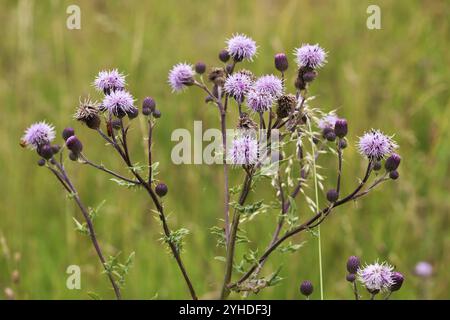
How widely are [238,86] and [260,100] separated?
109 millimetres

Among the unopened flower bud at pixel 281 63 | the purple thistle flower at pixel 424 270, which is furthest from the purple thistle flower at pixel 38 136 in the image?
the purple thistle flower at pixel 424 270

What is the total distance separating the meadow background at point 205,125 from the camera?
12.3 ft

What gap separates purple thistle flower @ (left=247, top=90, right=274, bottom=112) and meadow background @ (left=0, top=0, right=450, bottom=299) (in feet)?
4.77

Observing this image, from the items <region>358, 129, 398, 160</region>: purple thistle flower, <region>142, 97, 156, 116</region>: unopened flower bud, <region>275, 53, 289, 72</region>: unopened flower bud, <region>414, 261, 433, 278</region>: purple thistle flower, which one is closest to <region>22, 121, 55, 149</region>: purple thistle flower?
<region>142, 97, 156, 116</region>: unopened flower bud

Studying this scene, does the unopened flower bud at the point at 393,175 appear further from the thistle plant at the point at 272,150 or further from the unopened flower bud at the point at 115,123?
the unopened flower bud at the point at 115,123

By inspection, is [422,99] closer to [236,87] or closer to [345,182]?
[345,182]

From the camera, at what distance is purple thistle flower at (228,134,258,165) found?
81.3 inches

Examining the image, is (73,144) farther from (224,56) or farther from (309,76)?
(309,76)

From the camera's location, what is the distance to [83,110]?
2195mm

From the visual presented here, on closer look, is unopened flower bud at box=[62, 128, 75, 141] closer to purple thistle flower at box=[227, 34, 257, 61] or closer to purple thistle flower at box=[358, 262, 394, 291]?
purple thistle flower at box=[227, 34, 257, 61]

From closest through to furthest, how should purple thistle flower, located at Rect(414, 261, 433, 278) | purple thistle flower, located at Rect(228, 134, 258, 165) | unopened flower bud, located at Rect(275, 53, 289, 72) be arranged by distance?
purple thistle flower, located at Rect(228, 134, 258, 165)
unopened flower bud, located at Rect(275, 53, 289, 72)
purple thistle flower, located at Rect(414, 261, 433, 278)

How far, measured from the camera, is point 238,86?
2221mm

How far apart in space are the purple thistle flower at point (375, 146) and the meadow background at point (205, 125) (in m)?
1.49

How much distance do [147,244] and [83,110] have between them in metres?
1.86
